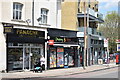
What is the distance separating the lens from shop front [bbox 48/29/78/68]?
91.4 feet

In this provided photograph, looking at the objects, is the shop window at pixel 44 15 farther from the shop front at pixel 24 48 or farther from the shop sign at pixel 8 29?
the shop sign at pixel 8 29

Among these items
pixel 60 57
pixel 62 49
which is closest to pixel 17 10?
pixel 62 49

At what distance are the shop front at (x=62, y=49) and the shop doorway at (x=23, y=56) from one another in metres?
1.76

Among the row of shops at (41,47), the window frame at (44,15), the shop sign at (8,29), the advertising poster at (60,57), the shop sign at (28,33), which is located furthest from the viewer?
the advertising poster at (60,57)

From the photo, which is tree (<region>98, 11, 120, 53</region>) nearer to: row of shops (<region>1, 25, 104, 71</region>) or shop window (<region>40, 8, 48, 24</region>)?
row of shops (<region>1, 25, 104, 71</region>)

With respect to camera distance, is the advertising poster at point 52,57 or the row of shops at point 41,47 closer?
the row of shops at point 41,47

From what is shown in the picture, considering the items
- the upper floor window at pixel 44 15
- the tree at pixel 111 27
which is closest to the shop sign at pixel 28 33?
the upper floor window at pixel 44 15

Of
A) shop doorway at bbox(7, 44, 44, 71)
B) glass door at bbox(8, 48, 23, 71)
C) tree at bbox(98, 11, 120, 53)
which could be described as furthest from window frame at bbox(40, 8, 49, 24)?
tree at bbox(98, 11, 120, 53)

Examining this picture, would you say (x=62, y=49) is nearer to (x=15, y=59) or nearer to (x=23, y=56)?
(x=23, y=56)

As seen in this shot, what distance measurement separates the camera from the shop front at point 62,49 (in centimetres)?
2784

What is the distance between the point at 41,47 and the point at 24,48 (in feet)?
8.35

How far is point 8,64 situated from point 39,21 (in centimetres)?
593

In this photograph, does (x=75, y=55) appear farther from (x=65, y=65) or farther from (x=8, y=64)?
(x=8, y=64)

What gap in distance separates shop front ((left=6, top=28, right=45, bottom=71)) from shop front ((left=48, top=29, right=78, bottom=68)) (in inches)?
57.7
